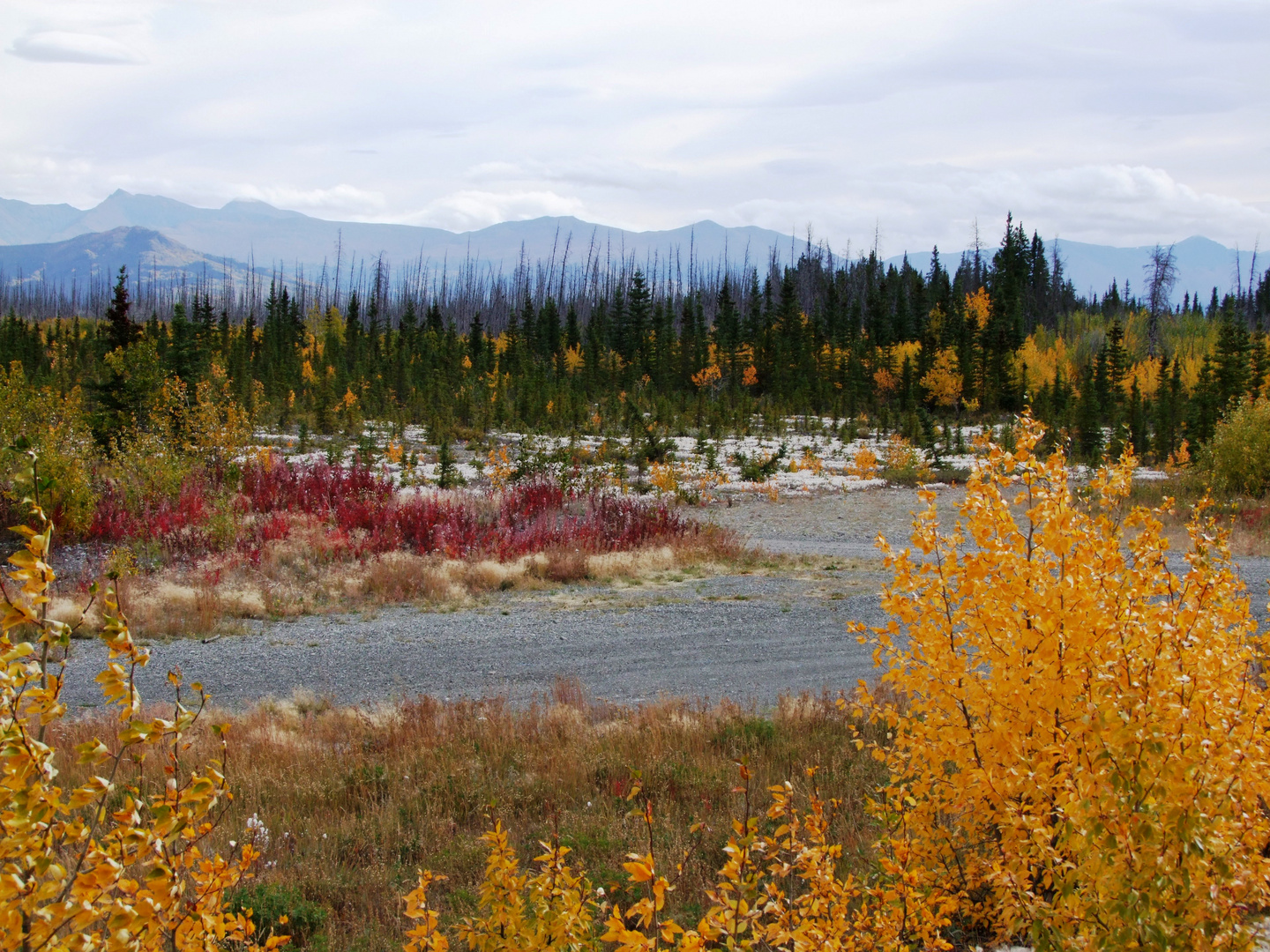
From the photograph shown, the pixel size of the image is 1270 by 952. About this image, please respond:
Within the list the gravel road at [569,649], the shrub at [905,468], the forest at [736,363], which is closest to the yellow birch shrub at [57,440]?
the forest at [736,363]

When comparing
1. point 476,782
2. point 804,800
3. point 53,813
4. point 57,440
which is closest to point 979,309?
point 57,440

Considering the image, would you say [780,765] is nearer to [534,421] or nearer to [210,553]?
[210,553]

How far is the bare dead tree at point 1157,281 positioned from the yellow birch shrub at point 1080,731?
6141 centimetres

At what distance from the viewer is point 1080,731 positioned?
102 inches

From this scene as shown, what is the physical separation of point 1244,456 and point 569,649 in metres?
19.5

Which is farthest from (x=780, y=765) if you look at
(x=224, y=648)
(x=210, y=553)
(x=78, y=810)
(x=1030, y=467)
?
(x=210, y=553)

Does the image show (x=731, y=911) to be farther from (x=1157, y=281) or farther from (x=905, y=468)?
(x=1157, y=281)

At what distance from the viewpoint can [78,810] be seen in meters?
4.80

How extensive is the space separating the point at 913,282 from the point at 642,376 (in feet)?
106

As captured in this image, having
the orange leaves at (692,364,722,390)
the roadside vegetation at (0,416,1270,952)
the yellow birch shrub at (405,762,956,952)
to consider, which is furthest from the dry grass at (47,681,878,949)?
the orange leaves at (692,364,722,390)

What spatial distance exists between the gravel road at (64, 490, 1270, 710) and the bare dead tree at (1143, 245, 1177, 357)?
5212cm

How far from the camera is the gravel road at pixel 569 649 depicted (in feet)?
24.8

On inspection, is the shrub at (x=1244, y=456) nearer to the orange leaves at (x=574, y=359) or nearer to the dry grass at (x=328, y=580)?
the dry grass at (x=328, y=580)

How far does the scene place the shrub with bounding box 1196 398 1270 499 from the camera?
19953mm
